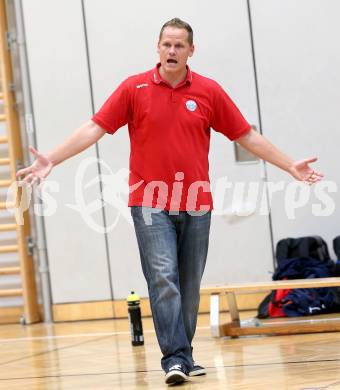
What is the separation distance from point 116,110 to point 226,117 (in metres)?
0.60

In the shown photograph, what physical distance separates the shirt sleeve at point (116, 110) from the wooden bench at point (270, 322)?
2134mm

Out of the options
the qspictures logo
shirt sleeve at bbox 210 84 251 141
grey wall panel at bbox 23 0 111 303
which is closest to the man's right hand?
shirt sleeve at bbox 210 84 251 141

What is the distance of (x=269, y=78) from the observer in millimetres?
8125

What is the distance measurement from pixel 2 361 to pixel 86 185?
101 inches

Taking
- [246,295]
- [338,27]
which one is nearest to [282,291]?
[246,295]

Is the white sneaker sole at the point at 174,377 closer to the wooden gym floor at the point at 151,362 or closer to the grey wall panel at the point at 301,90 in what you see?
the wooden gym floor at the point at 151,362

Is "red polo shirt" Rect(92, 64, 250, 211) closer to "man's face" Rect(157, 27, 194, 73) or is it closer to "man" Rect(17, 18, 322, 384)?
"man" Rect(17, 18, 322, 384)

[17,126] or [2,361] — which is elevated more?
[17,126]

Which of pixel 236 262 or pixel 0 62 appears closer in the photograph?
pixel 236 262

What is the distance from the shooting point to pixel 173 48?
478 centimetres

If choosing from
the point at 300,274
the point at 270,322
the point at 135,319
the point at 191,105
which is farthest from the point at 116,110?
the point at 300,274

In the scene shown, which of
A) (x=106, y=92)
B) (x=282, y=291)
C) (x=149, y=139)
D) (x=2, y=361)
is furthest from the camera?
(x=106, y=92)

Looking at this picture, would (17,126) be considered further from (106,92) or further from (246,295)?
(246,295)

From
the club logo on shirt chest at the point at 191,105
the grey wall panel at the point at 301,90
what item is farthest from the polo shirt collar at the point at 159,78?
the grey wall panel at the point at 301,90
